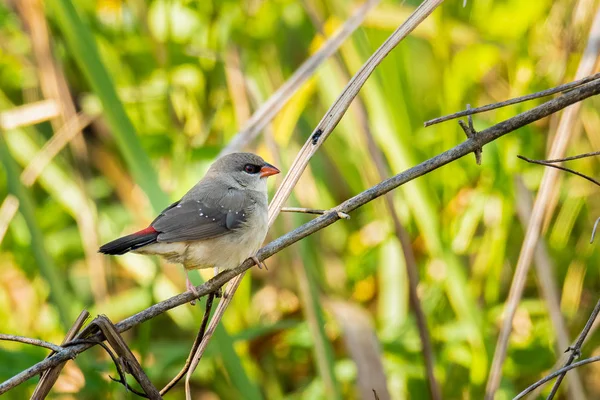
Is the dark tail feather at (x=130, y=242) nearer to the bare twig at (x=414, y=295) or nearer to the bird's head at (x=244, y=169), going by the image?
the bird's head at (x=244, y=169)

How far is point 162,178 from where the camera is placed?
436 cm

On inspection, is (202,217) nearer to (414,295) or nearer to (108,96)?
(108,96)

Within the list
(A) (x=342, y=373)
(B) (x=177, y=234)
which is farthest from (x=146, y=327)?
(A) (x=342, y=373)

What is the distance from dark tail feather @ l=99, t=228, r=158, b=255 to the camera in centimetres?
235

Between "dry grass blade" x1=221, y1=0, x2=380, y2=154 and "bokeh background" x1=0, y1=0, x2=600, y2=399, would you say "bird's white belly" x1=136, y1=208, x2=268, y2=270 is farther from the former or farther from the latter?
"bokeh background" x1=0, y1=0, x2=600, y2=399

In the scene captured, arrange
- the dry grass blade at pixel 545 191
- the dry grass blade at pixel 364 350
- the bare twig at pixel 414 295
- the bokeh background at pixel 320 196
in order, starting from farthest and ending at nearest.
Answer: the bokeh background at pixel 320 196
the dry grass blade at pixel 364 350
the bare twig at pixel 414 295
the dry grass blade at pixel 545 191

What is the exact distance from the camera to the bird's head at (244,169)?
3.32 metres

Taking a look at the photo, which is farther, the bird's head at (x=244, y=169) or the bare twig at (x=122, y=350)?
the bird's head at (x=244, y=169)

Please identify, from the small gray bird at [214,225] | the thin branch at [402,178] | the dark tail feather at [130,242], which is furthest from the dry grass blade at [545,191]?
the dark tail feather at [130,242]

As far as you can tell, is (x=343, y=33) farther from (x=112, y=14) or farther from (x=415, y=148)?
(x=112, y=14)

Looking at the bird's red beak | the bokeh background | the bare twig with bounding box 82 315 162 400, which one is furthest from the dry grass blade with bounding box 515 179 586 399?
the bare twig with bounding box 82 315 162 400

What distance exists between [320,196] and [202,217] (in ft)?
4.60

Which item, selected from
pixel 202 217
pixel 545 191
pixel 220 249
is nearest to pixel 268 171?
pixel 202 217

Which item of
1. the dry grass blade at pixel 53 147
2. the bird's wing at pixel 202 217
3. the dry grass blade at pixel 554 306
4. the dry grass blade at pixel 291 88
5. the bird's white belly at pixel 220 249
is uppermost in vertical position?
the dry grass blade at pixel 53 147
